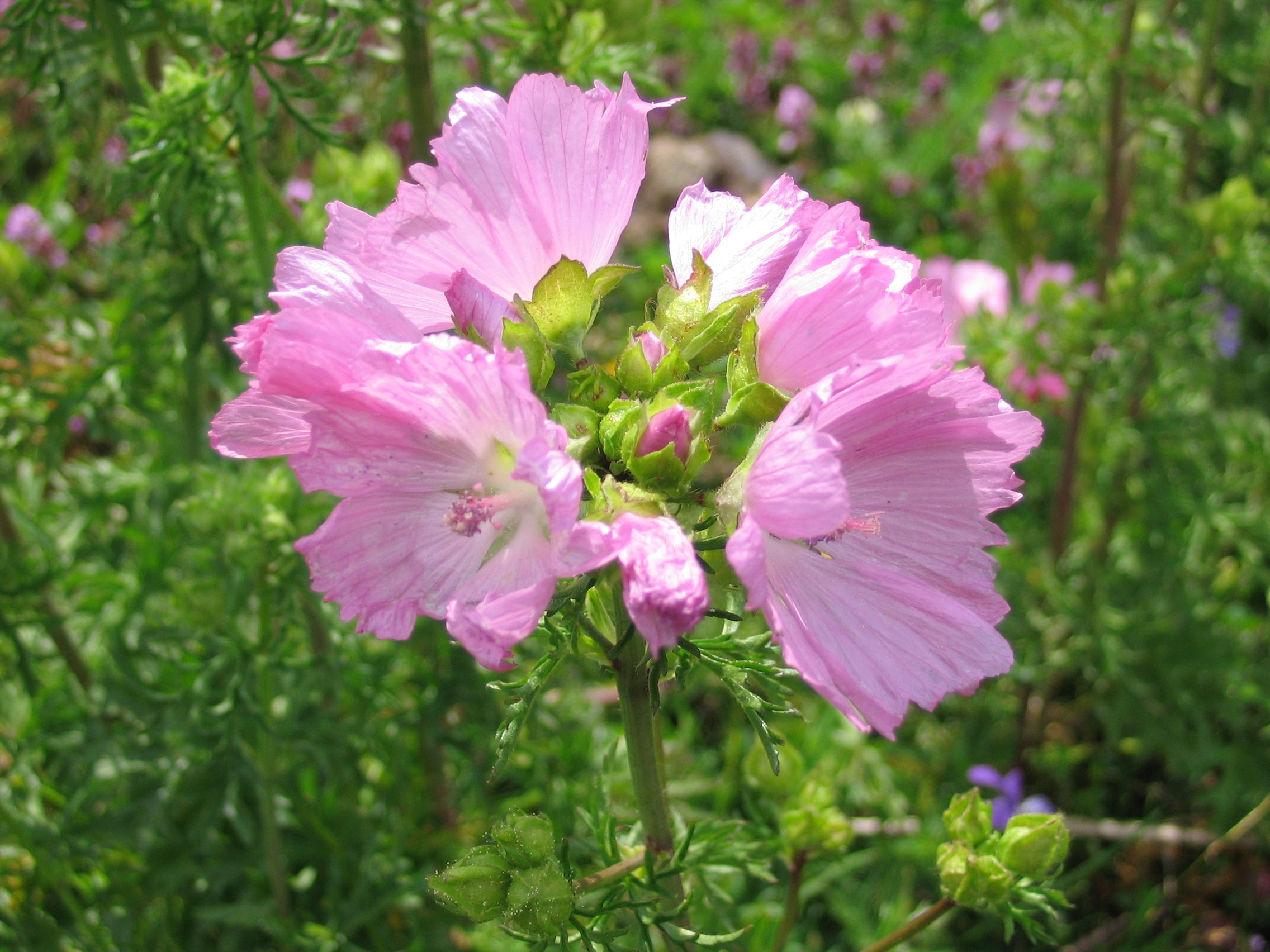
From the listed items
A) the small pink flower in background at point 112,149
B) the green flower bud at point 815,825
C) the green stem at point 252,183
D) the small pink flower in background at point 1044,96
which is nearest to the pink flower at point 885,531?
the green flower bud at point 815,825

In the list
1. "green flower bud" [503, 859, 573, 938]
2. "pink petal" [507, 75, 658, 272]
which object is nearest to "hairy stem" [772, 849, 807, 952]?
"green flower bud" [503, 859, 573, 938]

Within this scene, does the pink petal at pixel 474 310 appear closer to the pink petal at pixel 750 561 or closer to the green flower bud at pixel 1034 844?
the pink petal at pixel 750 561

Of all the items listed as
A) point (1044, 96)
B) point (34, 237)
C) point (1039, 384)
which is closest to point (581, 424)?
point (1039, 384)

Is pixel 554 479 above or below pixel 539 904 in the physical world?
above

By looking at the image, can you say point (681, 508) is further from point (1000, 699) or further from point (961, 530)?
point (1000, 699)

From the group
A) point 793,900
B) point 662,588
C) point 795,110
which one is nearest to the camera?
point 662,588

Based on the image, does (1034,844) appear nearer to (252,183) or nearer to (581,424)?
(581,424)

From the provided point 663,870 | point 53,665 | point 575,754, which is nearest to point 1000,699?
point 575,754
